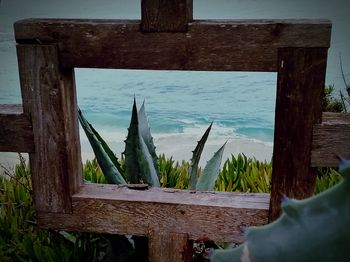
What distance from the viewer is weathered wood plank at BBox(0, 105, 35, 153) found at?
1.44 m

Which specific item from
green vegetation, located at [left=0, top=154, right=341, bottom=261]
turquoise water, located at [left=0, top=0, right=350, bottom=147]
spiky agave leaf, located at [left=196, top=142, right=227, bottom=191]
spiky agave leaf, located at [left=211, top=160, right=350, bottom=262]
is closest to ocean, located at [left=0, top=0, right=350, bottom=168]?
turquoise water, located at [left=0, top=0, right=350, bottom=147]

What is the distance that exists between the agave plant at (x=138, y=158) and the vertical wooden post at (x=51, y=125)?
0.09 metres

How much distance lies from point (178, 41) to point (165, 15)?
0.24ft

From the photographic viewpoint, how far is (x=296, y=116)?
51.6 inches

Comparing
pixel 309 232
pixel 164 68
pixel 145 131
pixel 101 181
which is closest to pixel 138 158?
pixel 145 131

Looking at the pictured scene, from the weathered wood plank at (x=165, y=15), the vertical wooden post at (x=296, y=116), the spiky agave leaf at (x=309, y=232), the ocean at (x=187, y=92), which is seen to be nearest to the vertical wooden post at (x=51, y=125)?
the weathered wood plank at (x=165, y=15)

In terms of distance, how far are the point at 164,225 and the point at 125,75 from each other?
4139mm

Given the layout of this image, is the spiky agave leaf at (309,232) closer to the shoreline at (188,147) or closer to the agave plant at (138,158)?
the agave plant at (138,158)

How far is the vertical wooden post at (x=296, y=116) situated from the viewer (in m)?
1.26

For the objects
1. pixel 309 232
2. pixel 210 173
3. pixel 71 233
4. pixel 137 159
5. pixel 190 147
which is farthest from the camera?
pixel 190 147

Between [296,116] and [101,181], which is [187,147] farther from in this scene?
[296,116]

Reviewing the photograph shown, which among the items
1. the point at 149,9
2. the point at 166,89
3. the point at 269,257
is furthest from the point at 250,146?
the point at 269,257

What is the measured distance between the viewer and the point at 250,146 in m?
4.12

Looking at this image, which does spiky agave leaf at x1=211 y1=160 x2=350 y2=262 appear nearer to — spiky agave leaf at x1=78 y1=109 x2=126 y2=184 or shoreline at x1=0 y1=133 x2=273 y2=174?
spiky agave leaf at x1=78 y1=109 x2=126 y2=184
